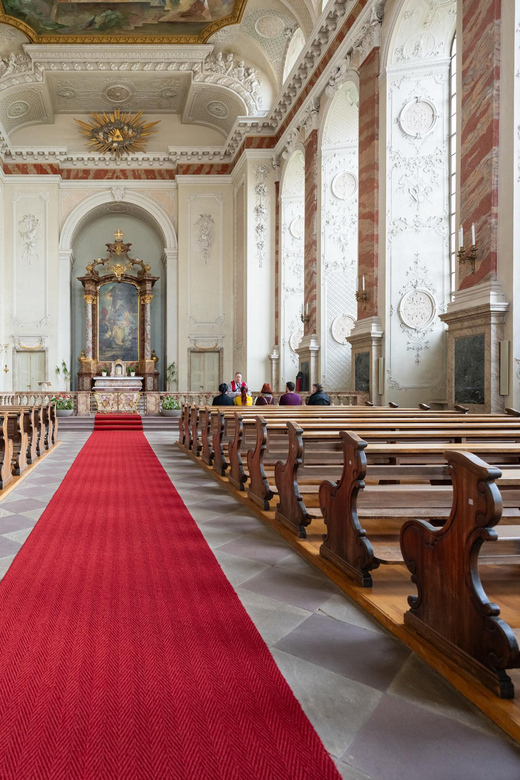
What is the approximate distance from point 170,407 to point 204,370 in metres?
4.96

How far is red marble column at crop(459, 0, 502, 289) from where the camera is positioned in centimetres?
708

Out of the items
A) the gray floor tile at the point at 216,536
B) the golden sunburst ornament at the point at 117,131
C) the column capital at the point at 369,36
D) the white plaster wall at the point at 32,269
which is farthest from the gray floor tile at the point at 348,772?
the golden sunburst ornament at the point at 117,131

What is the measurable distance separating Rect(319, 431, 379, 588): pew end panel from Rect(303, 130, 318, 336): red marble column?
37.1ft

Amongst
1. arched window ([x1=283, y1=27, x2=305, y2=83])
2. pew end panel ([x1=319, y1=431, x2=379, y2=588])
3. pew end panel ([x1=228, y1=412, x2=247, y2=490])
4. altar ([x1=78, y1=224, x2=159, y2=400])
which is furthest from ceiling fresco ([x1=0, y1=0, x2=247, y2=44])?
pew end panel ([x1=319, y1=431, x2=379, y2=588])

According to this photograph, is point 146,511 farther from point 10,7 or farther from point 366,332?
point 10,7

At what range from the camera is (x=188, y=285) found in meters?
20.9

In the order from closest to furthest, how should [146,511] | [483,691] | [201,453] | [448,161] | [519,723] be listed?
[519,723]
[483,691]
[146,511]
[201,453]
[448,161]

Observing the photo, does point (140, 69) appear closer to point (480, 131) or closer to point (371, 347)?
point (371, 347)

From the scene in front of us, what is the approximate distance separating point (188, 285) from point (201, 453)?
13.5 meters

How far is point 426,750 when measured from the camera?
1.66m

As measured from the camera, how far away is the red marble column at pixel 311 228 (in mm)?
14039

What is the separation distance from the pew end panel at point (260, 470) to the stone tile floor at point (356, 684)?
0.93 m

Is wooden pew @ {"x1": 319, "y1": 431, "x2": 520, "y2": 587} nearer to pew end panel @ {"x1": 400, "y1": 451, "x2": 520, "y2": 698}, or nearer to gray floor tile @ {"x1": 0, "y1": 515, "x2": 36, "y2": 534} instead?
pew end panel @ {"x1": 400, "y1": 451, "x2": 520, "y2": 698}

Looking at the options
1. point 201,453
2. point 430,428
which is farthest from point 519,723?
point 201,453
